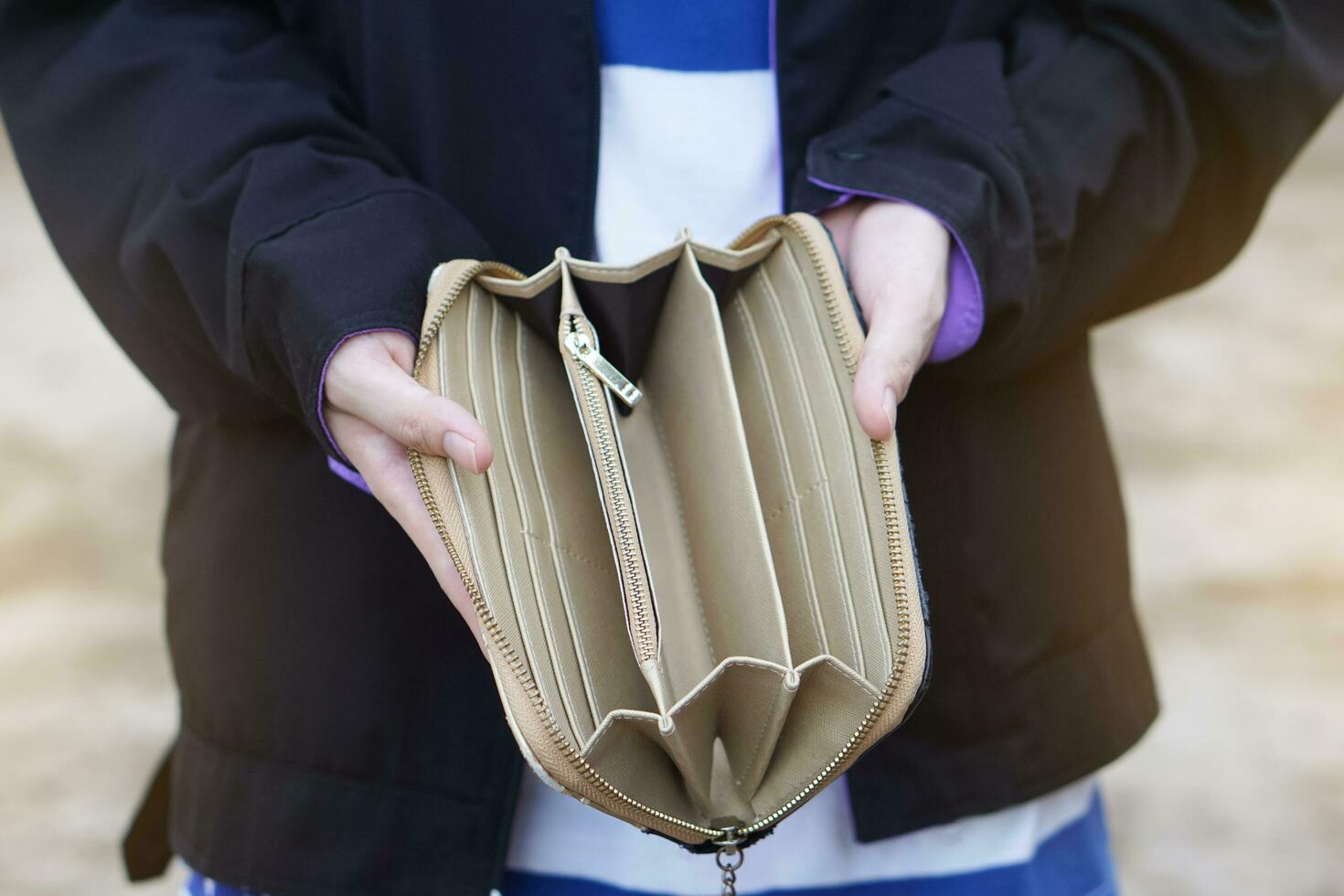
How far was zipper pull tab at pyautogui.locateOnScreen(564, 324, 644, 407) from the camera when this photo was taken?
0.76 m

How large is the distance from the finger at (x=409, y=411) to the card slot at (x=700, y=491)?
0.46ft

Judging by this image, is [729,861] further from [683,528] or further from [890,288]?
[890,288]

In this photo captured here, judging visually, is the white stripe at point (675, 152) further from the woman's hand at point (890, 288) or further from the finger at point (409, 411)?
the finger at point (409, 411)

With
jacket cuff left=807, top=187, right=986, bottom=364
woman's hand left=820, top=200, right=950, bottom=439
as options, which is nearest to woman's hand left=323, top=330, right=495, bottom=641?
woman's hand left=820, top=200, right=950, bottom=439

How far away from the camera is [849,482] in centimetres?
75

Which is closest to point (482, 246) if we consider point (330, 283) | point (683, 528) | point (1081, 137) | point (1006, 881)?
point (330, 283)

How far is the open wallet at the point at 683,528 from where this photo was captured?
2.26ft

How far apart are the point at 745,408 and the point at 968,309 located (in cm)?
16

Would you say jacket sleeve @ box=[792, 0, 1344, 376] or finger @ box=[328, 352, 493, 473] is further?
jacket sleeve @ box=[792, 0, 1344, 376]

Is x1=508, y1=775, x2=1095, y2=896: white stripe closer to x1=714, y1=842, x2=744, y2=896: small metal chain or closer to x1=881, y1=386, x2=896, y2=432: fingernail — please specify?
x1=714, y1=842, x2=744, y2=896: small metal chain

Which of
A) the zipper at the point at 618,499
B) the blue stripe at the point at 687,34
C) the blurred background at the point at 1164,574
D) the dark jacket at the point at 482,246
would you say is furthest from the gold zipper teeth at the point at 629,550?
the blurred background at the point at 1164,574

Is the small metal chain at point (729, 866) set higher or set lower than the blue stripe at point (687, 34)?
lower

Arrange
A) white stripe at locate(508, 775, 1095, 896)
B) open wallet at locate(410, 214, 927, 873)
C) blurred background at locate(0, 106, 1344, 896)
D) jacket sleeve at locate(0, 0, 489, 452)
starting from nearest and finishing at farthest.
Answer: open wallet at locate(410, 214, 927, 873) → jacket sleeve at locate(0, 0, 489, 452) → white stripe at locate(508, 775, 1095, 896) → blurred background at locate(0, 106, 1344, 896)

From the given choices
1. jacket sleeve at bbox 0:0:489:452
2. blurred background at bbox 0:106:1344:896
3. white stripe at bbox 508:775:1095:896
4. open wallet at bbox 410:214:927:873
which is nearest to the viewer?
open wallet at bbox 410:214:927:873
